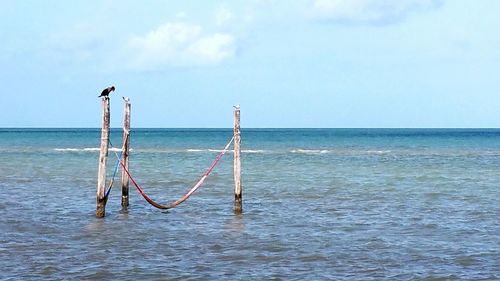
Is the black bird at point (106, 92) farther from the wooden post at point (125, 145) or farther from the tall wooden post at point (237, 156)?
the tall wooden post at point (237, 156)

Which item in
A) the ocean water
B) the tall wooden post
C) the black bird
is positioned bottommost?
the ocean water

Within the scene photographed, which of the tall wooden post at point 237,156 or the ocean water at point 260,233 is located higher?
the tall wooden post at point 237,156

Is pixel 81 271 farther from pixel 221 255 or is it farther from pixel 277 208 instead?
pixel 277 208

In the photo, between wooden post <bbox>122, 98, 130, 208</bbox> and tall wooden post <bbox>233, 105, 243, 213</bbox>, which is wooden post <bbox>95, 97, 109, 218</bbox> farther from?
tall wooden post <bbox>233, 105, 243, 213</bbox>

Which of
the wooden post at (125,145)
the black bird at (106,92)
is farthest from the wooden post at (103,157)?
the wooden post at (125,145)

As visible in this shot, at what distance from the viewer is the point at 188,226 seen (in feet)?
50.4

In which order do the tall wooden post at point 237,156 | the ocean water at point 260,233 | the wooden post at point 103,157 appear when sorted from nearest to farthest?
the ocean water at point 260,233, the wooden post at point 103,157, the tall wooden post at point 237,156

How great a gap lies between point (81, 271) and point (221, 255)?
241 cm

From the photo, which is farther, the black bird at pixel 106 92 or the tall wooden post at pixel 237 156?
the tall wooden post at pixel 237 156

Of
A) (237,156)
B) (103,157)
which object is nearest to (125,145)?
(103,157)

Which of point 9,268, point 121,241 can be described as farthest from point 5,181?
point 9,268

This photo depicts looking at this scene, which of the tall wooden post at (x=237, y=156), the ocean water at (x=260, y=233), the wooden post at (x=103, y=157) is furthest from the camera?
the tall wooden post at (x=237, y=156)

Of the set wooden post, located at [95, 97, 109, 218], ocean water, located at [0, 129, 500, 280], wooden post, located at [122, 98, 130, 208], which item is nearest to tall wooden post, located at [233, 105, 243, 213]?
ocean water, located at [0, 129, 500, 280]

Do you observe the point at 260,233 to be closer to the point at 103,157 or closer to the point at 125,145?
the point at 103,157
